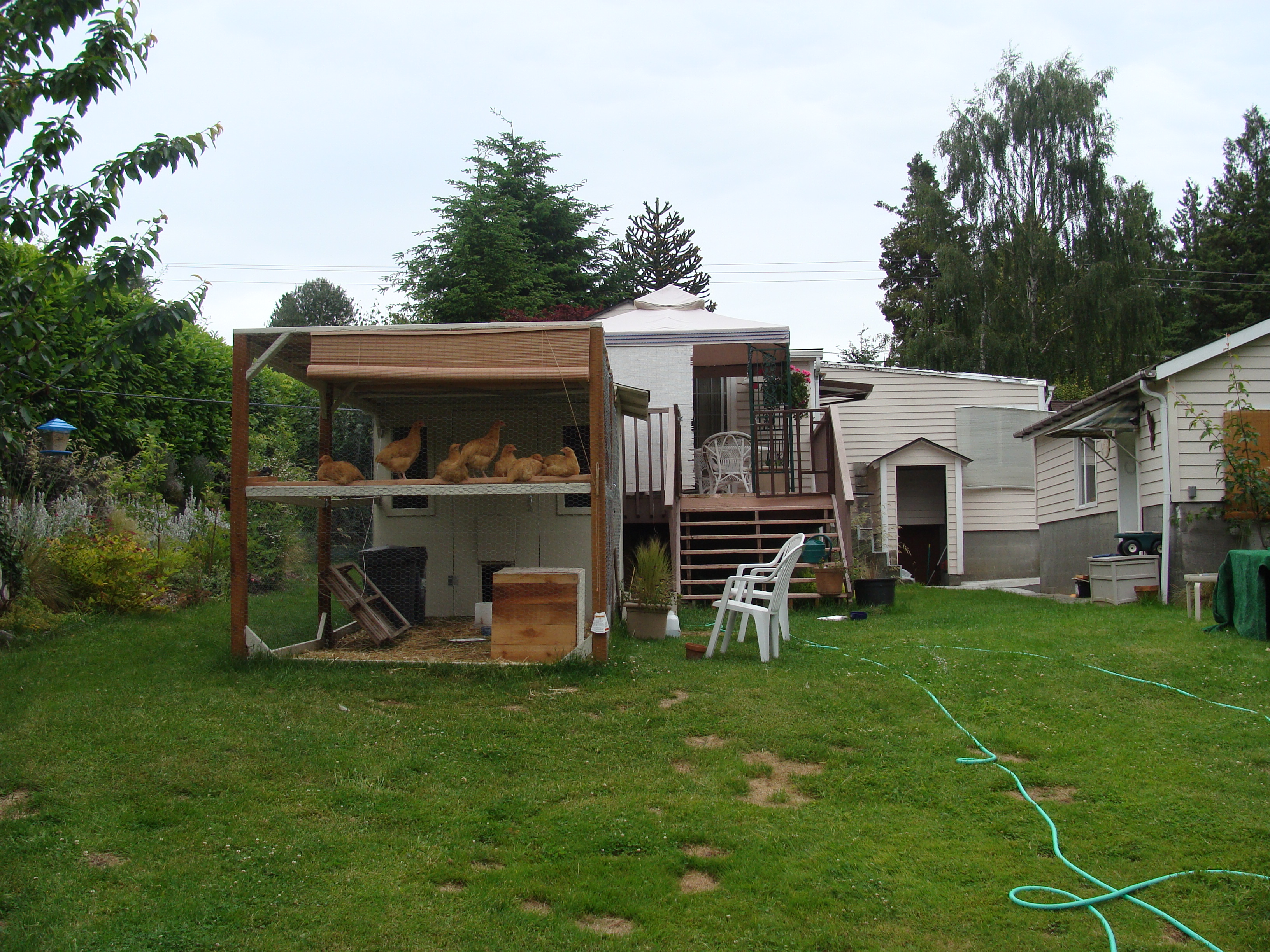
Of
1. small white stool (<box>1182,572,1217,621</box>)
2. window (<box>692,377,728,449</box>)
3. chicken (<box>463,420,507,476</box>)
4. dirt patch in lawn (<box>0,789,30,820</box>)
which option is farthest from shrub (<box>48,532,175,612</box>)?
small white stool (<box>1182,572,1217,621</box>)

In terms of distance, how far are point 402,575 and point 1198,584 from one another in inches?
276

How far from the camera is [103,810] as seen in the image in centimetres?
362

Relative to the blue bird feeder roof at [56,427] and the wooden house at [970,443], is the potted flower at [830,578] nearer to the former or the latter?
the wooden house at [970,443]

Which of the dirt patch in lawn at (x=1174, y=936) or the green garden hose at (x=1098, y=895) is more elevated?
the green garden hose at (x=1098, y=895)

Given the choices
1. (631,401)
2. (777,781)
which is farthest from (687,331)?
(777,781)

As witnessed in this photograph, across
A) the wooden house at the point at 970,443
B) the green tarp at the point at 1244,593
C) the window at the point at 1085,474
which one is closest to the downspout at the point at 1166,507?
the green tarp at the point at 1244,593

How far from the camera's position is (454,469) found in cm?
684

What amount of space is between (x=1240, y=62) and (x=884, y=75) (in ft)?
8.03

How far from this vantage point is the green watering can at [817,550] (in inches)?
385

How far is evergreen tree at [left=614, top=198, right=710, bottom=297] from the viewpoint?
29766 millimetres

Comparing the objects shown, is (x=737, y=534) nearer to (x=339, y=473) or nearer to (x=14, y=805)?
(x=339, y=473)

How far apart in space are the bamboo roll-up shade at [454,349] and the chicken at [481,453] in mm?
666

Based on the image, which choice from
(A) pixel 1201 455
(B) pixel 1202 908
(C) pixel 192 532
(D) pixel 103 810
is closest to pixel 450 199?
(C) pixel 192 532

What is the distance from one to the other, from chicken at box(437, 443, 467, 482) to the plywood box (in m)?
7.15
